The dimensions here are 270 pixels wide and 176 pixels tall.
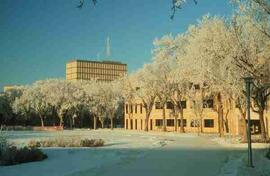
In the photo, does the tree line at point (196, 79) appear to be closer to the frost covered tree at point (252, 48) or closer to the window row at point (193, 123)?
the frost covered tree at point (252, 48)

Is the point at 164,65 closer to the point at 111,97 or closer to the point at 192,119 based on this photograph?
the point at 192,119

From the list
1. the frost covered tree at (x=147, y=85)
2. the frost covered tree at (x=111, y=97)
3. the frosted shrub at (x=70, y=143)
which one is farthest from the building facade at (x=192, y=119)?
the frosted shrub at (x=70, y=143)

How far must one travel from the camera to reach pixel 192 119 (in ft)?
262

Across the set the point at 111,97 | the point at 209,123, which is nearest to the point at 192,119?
the point at 209,123

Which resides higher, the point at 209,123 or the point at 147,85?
the point at 147,85

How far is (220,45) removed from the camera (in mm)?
38656

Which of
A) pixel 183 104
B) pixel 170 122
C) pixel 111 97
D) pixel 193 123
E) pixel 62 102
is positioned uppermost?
pixel 111 97

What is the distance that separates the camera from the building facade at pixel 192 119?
7106cm

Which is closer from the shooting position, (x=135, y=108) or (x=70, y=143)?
(x=70, y=143)

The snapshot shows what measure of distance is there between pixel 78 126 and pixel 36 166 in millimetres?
105149

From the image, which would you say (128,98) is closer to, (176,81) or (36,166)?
(176,81)

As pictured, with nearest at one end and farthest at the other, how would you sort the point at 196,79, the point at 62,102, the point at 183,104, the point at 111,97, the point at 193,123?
the point at 196,79 < the point at 193,123 < the point at 183,104 < the point at 111,97 < the point at 62,102

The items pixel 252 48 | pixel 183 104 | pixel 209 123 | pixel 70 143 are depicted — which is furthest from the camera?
pixel 183 104

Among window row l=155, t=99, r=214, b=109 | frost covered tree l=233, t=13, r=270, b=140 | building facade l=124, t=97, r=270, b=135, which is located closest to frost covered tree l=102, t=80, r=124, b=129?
building facade l=124, t=97, r=270, b=135
